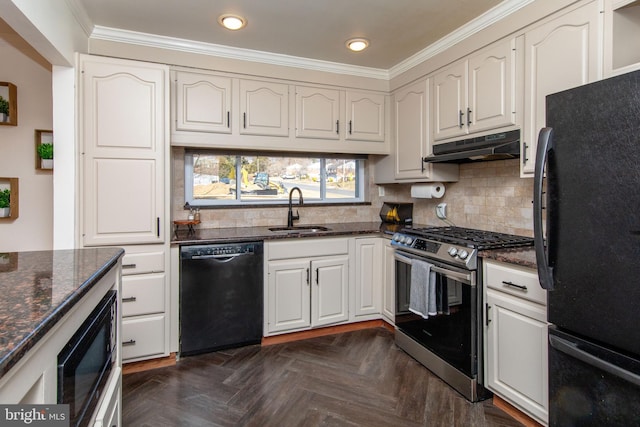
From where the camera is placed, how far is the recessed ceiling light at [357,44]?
2767mm

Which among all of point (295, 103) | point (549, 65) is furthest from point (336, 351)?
point (549, 65)

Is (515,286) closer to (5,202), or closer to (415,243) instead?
(415,243)

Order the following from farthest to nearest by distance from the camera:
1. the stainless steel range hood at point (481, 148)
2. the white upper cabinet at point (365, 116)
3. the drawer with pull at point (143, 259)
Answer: the white upper cabinet at point (365, 116) → the drawer with pull at point (143, 259) → the stainless steel range hood at point (481, 148)

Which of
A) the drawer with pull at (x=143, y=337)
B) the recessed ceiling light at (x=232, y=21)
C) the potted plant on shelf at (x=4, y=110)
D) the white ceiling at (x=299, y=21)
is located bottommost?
the drawer with pull at (x=143, y=337)

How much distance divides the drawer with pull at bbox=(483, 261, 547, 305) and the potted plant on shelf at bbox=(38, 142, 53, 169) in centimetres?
314

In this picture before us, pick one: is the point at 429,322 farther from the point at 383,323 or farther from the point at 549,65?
the point at 549,65

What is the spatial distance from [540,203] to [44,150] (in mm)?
3230

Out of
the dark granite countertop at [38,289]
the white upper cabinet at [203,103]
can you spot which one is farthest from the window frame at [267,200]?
the dark granite countertop at [38,289]

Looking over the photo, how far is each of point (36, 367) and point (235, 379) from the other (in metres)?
1.77

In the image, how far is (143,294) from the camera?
7.98 feet

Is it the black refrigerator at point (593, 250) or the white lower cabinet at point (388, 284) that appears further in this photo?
the white lower cabinet at point (388, 284)

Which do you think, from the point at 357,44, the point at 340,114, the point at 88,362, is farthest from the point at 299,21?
the point at 88,362

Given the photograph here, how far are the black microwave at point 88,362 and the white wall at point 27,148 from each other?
1.84 metres

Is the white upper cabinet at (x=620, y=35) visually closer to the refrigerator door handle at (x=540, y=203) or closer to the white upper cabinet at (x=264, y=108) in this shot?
the refrigerator door handle at (x=540, y=203)
